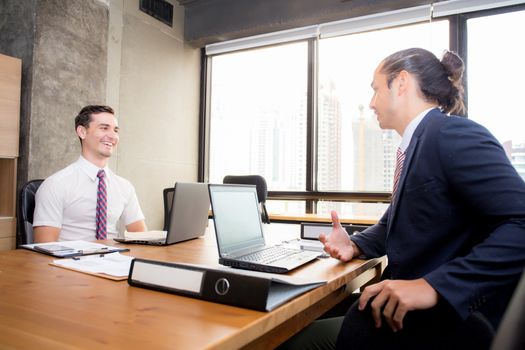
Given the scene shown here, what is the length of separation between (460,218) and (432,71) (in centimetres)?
51

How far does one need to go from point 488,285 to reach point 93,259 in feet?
3.50

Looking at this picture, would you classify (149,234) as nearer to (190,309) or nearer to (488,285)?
(190,309)

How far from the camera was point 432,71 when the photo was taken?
1.22 meters

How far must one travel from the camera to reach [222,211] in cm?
122

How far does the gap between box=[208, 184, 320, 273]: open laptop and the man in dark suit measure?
245 mm

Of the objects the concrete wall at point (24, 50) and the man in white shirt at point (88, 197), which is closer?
the man in white shirt at point (88, 197)

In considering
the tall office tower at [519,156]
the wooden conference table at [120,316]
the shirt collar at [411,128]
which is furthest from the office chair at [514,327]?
the tall office tower at [519,156]

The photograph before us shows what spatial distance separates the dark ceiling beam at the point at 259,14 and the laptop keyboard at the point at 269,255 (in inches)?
120

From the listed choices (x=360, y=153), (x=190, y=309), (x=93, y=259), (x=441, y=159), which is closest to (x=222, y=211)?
(x=93, y=259)

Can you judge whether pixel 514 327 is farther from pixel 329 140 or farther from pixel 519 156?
pixel 329 140

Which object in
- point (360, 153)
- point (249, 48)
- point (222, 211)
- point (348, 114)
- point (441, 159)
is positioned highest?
point (249, 48)

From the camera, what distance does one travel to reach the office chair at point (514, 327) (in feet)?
0.87

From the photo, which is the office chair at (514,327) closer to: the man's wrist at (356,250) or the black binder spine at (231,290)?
the black binder spine at (231,290)

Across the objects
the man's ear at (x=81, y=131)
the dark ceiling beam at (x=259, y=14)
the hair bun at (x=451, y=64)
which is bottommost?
the man's ear at (x=81, y=131)
